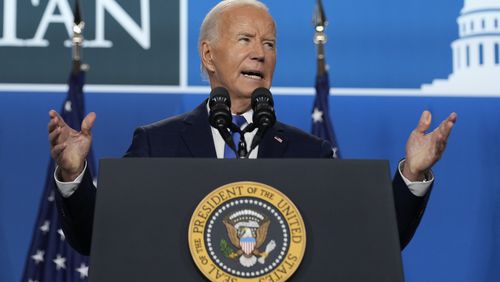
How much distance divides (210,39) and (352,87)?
174 cm

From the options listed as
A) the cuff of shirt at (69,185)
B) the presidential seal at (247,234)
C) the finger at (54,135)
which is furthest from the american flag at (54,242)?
the presidential seal at (247,234)

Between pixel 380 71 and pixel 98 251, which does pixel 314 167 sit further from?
pixel 380 71

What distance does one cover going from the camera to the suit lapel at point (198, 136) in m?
2.29

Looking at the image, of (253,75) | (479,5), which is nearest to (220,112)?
(253,75)

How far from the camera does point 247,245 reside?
1.50 meters

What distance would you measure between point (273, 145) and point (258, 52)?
0.31m

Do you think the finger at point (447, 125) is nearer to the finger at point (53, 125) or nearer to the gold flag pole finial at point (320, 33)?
the finger at point (53, 125)

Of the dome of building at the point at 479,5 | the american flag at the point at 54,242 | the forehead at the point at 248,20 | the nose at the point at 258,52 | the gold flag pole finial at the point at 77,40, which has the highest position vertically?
the dome of building at the point at 479,5

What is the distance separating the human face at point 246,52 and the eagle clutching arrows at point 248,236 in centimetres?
96

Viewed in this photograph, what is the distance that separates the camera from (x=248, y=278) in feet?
4.87

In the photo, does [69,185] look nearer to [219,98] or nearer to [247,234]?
[219,98]

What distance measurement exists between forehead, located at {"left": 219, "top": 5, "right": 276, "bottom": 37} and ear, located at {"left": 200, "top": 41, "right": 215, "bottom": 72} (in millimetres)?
123

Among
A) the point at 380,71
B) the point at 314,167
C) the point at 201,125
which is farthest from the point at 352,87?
the point at 314,167

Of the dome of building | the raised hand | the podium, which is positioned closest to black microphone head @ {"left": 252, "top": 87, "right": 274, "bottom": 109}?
the podium
